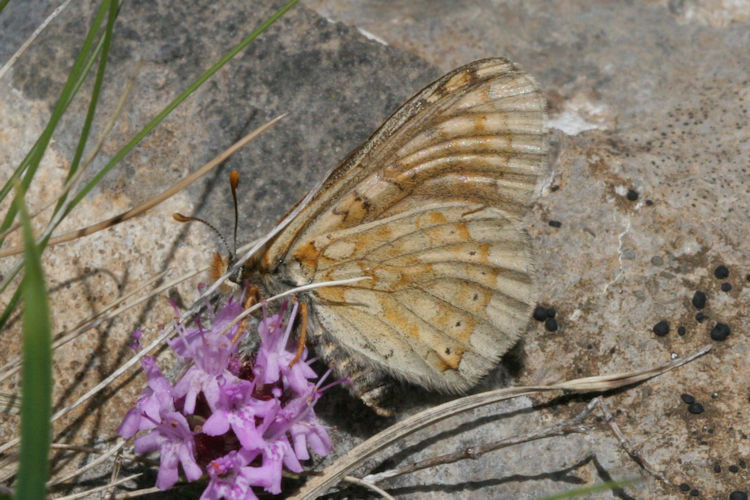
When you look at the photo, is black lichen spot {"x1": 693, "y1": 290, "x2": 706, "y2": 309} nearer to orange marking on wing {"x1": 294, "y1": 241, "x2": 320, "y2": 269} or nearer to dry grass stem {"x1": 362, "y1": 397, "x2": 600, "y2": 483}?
dry grass stem {"x1": 362, "y1": 397, "x2": 600, "y2": 483}

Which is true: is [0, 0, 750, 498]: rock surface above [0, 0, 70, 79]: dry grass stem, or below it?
below

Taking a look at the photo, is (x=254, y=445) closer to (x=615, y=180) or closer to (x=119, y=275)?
(x=119, y=275)

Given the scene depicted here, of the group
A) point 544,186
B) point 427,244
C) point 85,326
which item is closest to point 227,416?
point 85,326

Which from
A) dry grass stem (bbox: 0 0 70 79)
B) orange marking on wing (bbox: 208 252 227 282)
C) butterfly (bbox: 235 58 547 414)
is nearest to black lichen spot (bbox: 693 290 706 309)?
butterfly (bbox: 235 58 547 414)

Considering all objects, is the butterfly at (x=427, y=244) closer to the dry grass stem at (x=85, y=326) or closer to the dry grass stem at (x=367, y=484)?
the dry grass stem at (x=367, y=484)

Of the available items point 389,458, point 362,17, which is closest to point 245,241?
point 389,458

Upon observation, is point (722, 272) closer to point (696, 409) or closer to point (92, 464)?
point (696, 409)
